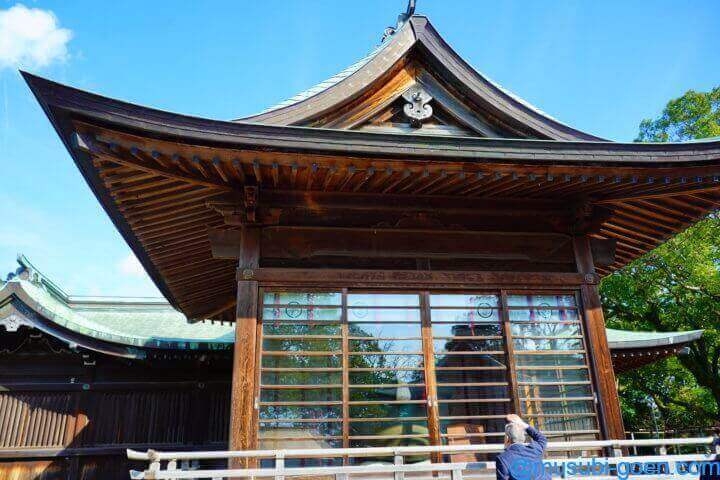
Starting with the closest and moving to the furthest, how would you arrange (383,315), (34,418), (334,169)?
1. (334,169)
2. (383,315)
3. (34,418)

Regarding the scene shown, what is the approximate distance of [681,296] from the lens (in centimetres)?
2077

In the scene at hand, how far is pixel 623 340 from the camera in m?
11.0

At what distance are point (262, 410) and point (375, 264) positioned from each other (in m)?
2.28

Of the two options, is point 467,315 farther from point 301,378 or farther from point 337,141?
point 337,141

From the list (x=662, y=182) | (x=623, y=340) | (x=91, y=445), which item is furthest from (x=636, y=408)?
(x=91, y=445)

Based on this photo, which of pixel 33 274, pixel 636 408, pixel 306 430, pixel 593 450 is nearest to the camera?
pixel 306 430

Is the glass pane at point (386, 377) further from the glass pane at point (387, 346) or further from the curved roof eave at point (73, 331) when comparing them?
the curved roof eave at point (73, 331)

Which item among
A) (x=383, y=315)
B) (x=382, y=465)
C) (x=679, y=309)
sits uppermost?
(x=679, y=309)

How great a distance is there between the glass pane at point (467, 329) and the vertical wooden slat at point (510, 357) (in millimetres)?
110

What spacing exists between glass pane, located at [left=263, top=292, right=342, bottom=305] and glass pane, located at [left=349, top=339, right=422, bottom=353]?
578mm

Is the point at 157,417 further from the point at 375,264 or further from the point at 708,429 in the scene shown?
the point at 708,429

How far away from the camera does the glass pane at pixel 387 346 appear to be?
611 centimetres

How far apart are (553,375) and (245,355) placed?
3880 millimetres

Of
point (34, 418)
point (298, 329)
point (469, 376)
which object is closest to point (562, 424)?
point (469, 376)
